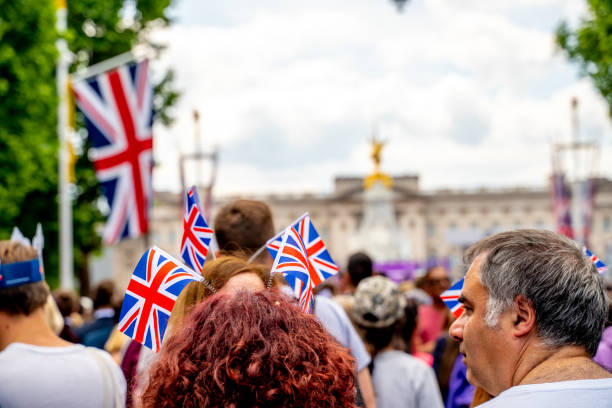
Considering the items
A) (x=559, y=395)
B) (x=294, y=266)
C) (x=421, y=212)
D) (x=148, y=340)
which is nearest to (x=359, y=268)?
(x=294, y=266)

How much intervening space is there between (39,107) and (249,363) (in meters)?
14.9

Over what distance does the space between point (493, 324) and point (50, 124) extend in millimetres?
15616

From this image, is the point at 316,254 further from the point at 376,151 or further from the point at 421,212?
the point at 421,212

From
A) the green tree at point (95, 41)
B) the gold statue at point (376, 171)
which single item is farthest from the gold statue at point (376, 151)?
the green tree at point (95, 41)

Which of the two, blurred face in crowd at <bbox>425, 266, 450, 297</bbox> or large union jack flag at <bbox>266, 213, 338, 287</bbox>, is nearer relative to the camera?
large union jack flag at <bbox>266, 213, 338, 287</bbox>

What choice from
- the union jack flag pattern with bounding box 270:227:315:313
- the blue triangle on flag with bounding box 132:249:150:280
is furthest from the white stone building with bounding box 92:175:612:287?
the blue triangle on flag with bounding box 132:249:150:280

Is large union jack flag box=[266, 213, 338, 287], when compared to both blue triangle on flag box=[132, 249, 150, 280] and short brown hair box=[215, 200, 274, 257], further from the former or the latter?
blue triangle on flag box=[132, 249, 150, 280]

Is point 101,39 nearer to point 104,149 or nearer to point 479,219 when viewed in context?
point 104,149

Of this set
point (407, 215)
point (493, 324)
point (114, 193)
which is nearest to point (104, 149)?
point (114, 193)

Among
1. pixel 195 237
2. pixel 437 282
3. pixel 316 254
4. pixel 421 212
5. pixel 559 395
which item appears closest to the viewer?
pixel 559 395

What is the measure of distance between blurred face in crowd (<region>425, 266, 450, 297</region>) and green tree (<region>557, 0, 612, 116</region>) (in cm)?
1207

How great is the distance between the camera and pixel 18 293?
3051 mm

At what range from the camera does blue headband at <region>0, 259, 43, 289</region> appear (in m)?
Answer: 3.02

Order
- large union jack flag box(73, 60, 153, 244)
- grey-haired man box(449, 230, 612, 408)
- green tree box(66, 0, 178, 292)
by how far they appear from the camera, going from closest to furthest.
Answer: grey-haired man box(449, 230, 612, 408), large union jack flag box(73, 60, 153, 244), green tree box(66, 0, 178, 292)
